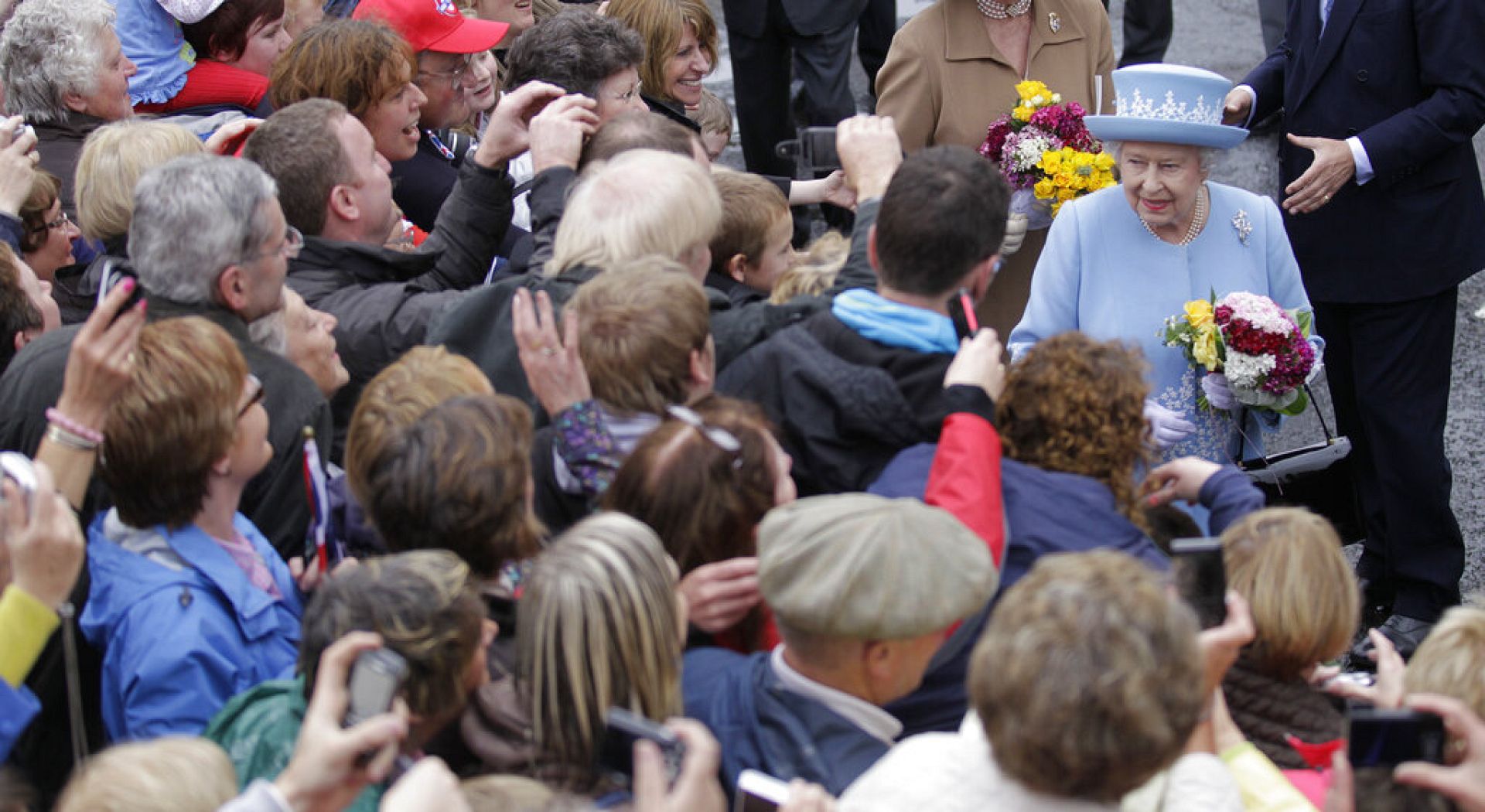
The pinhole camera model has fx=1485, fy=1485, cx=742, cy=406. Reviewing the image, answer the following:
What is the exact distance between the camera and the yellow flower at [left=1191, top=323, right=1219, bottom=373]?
4.25m

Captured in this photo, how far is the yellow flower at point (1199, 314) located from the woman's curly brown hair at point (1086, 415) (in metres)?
1.33

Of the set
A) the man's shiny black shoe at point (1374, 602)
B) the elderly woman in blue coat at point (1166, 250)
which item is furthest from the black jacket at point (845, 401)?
the man's shiny black shoe at point (1374, 602)

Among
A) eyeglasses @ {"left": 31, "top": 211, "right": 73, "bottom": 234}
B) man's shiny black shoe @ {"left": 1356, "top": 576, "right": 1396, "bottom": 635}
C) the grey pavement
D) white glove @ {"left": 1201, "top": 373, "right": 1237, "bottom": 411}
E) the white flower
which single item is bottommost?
man's shiny black shoe @ {"left": 1356, "top": 576, "right": 1396, "bottom": 635}

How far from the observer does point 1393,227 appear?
17.1 feet

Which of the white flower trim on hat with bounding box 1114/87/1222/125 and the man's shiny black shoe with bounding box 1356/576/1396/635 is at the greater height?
the white flower trim on hat with bounding box 1114/87/1222/125

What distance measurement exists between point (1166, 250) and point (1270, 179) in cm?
442

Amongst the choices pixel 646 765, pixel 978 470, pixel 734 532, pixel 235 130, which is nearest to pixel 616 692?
pixel 646 765

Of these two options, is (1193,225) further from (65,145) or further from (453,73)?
(65,145)

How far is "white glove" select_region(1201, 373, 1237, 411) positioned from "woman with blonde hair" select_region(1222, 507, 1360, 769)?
163 centimetres

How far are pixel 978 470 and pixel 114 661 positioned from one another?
1.65 metres

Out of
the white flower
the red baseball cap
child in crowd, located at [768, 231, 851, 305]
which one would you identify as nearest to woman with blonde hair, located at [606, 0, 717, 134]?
the red baseball cap

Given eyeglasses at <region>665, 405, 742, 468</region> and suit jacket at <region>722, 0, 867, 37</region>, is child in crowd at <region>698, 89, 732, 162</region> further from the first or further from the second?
eyeglasses at <region>665, 405, 742, 468</region>

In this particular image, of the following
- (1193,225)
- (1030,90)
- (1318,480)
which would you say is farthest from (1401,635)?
(1030,90)

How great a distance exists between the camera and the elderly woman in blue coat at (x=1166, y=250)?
441 centimetres
